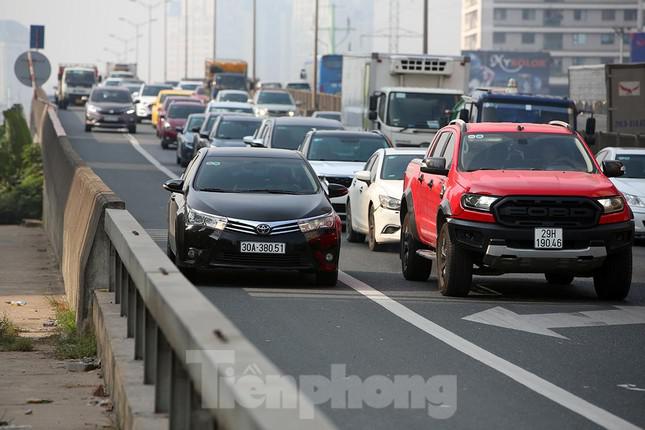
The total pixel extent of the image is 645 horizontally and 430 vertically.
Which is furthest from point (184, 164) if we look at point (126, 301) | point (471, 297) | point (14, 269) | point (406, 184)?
point (126, 301)

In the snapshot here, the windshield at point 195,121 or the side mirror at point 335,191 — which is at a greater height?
the windshield at point 195,121

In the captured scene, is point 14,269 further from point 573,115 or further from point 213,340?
point 213,340

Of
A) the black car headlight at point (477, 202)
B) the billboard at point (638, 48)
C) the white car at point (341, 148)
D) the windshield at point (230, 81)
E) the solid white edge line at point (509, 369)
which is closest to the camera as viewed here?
the solid white edge line at point (509, 369)

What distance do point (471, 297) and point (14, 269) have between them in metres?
10.6

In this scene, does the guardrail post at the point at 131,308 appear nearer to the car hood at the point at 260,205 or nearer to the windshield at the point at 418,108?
the car hood at the point at 260,205

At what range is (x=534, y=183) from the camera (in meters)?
15.3

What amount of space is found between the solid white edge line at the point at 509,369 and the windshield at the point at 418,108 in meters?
19.2

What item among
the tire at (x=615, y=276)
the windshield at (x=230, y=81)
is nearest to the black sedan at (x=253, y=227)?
the tire at (x=615, y=276)

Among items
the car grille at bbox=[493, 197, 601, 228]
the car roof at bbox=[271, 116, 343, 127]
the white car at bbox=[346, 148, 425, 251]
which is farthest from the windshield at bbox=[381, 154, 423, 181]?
the car roof at bbox=[271, 116, 343, 127]

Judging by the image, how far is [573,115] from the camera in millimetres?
29219

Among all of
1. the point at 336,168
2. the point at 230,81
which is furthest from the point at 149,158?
the point at 230,81

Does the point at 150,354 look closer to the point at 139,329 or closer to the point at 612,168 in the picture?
the point at 139,329

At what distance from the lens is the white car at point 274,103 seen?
6291 centimetres

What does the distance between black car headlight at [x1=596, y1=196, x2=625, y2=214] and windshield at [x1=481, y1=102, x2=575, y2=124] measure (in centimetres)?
1371
